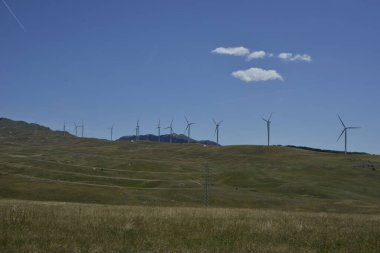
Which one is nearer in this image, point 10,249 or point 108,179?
point 10,249

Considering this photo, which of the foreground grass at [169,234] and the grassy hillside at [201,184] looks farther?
the grassy hillside at [201,184]

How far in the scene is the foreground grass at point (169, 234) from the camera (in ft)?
50.4

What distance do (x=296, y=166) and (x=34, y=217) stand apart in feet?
540

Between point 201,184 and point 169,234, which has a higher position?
point 169,234

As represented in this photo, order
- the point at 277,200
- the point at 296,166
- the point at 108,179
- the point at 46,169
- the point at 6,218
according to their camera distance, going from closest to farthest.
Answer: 1. the point at 6,218
2. the point at 277,200
3. the point at 108,179
4. the point at 46,169
5. the point at 296,166

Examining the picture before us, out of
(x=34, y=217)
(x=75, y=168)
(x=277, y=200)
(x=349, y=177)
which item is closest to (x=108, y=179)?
(x=75, y=168)

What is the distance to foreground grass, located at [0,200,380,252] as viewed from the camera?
50.4 feet

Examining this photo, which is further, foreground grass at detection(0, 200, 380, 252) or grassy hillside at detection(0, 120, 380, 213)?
grassy hillside at detection(0, 120, 380, 213)

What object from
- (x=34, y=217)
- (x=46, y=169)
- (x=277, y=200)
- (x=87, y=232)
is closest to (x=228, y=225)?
(x=87, y=232)

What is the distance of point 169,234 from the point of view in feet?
60.1

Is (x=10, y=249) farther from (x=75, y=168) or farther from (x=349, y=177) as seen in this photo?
(x=75, y=168)

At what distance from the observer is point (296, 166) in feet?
592

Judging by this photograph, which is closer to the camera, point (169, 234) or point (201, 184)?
point (169, 234)

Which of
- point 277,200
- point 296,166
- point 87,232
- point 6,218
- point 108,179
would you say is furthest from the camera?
point 296,166
